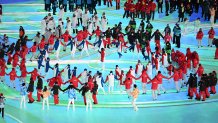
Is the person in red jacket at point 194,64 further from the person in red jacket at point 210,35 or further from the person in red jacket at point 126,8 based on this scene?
the person in red jacket at point 126,8

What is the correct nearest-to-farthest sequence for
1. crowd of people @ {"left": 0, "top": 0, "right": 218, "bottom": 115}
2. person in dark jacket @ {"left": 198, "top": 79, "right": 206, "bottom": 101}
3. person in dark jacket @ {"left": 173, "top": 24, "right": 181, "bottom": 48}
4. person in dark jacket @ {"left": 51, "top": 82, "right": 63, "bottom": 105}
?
person in dark jacket @ {"left": 51, "top": 82, "right": 63, "bottom": 105} → crowd of people @ {"left": 0, "top": 0, "right": 218, "bottom": 115} → person in dark jacket @ {"left": 198, "top": 79, "right": 206, "bottom": 101} → person in dark jacket @ {"left": 173, "top": 24, "right": 181, "bottom": 48}

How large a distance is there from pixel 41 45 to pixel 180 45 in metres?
8.58

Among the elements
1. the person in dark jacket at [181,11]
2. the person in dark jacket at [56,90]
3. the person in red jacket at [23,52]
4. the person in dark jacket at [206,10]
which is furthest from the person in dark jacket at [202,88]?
the person in dark jacket at [206,10]

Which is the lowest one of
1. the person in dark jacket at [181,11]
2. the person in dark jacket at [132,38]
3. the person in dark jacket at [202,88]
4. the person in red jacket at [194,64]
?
the person in dark jacket at [202,88]

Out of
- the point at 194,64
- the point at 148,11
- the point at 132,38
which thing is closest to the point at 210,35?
the point at 132,38

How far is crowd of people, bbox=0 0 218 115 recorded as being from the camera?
2725 cm

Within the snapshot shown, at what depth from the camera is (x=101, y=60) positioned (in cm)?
3142

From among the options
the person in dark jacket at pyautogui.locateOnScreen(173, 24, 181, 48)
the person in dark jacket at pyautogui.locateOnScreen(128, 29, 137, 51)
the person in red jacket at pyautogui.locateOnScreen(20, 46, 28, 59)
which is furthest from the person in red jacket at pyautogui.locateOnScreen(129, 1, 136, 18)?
the person in red jacket at pyautogui.locateOnScreen(20, 46, 28, 59)

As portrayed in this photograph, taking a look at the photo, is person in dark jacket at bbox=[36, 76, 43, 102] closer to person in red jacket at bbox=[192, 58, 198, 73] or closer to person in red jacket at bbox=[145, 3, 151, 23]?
person in red jacket at bbox=[192, 58, 198, 73]

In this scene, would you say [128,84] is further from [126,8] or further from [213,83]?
[126,8]

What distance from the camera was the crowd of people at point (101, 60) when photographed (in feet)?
89.4

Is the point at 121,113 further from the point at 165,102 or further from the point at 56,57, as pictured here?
the point at 56,57

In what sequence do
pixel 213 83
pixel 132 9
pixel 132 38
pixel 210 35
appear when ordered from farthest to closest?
1. pixel 132 9
2. pixel 210 35
3. pixel 132 38
4. pixel 213 83

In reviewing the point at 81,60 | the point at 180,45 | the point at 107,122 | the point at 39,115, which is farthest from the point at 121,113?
the point at 180,45
